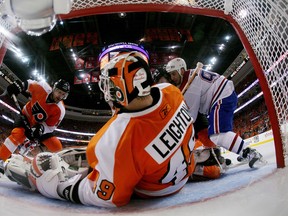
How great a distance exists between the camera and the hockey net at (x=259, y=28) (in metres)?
1.15

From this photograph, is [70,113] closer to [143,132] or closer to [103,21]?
[103,21]

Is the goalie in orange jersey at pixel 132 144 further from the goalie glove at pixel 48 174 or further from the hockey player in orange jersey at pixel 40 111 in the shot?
the hockey player in orange jersey at pixel 40 111

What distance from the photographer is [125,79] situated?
3.29ft

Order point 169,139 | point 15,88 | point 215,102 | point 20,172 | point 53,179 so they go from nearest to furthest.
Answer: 1. point 169,139
2. point 53,179
3. point 20,172
4. point 215,102
5. point 15,88

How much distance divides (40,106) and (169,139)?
6.24ft

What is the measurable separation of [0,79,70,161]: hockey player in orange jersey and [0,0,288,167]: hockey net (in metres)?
1.39

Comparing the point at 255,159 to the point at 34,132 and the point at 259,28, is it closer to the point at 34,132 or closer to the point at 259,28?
the point at 259,28

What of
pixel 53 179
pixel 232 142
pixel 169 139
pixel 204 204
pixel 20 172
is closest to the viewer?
pixel 204 204

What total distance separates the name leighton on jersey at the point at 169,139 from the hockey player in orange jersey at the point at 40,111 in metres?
1.52

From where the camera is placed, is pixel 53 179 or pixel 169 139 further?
pixel 53 179

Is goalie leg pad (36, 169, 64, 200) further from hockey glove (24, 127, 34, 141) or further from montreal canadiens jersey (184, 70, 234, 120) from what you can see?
hockey glove (24, 127, 34, 141)

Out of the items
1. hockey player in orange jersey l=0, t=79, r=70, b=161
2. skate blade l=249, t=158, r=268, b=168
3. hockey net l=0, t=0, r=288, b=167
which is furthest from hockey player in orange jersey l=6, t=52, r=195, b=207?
hockey player in orange jersey l=0, t=79, r=70, b=161

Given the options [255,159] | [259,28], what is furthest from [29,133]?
[259,28]

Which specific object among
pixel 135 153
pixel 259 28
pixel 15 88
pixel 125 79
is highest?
pixel 259 28
